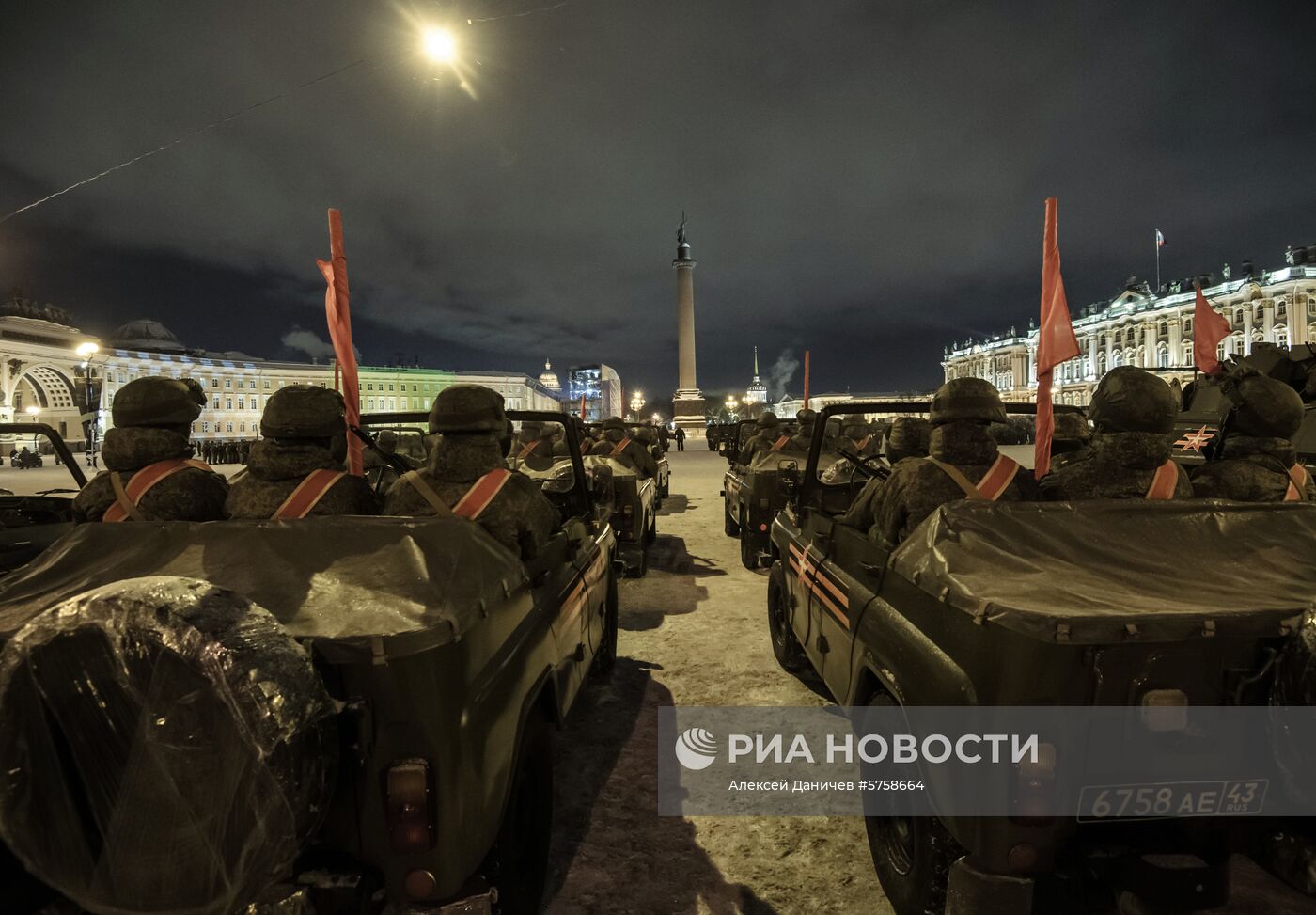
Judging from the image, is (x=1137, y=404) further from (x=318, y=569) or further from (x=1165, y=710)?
(x=318, y=569)

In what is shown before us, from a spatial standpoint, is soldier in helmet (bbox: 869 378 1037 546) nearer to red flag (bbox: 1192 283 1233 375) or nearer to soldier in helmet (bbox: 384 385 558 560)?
soldier in helmet (bbox: 384 385 558 560)

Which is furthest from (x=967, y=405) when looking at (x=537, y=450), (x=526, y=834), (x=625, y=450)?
(x=625, y=450)

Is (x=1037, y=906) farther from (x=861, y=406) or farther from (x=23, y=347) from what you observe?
(x=23, y=347)

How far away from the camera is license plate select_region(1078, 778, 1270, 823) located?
2043 mm

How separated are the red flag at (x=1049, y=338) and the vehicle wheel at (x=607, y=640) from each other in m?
3.09

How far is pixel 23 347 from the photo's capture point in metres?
74.4

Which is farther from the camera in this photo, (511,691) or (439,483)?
(439,483)

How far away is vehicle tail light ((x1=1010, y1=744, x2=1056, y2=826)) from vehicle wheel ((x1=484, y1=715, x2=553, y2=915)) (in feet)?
5.49

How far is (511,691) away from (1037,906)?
1857 mm

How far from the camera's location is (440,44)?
7.49 m

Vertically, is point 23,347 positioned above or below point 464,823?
above

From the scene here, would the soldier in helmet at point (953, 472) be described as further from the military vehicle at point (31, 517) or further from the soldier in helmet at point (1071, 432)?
the military vehicle at point (31, 517)

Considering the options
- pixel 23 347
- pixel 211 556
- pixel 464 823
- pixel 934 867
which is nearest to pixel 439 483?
pixel 211 556

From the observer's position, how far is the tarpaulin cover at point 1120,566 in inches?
80.1
